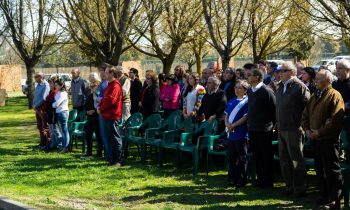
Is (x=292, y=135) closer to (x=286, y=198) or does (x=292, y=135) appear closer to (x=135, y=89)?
(x=286, y=198)

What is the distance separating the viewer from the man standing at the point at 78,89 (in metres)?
15.8

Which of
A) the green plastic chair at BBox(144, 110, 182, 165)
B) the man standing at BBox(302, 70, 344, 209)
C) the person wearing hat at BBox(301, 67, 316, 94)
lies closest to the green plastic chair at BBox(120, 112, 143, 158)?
the green plastic chair at BBox(144, 110, 182, 165)

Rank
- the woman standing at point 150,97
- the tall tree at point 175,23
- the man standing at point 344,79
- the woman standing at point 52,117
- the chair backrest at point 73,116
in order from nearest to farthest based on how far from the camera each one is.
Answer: the man standing at point 344,79 → the woman standing at point 150,97 → the woman standing at point 52,117 → the chair backrest at point 73,116 → the tall tree at point 175,23

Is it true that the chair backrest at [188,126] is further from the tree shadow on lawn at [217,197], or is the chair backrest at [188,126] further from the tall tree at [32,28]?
the tall tree at [32,28]

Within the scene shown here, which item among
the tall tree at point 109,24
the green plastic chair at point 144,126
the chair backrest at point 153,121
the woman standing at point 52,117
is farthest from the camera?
the tall tree at point 109,24

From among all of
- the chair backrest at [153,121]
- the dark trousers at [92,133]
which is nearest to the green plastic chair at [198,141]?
the chair backrest at [153,121]

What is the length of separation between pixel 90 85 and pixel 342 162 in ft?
23.7

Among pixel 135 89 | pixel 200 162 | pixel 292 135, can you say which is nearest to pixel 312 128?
pixel 292 135

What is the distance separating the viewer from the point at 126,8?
18.7 m

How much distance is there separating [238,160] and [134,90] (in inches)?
249

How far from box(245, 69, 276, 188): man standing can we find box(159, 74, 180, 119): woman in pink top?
4612 mm

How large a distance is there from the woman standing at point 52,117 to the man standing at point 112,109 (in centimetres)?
287

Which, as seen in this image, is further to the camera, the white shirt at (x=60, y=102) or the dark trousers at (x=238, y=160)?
the white shirt at (x=60, y=102)

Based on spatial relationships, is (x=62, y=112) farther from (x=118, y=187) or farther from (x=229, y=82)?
(x=118, y=187)
